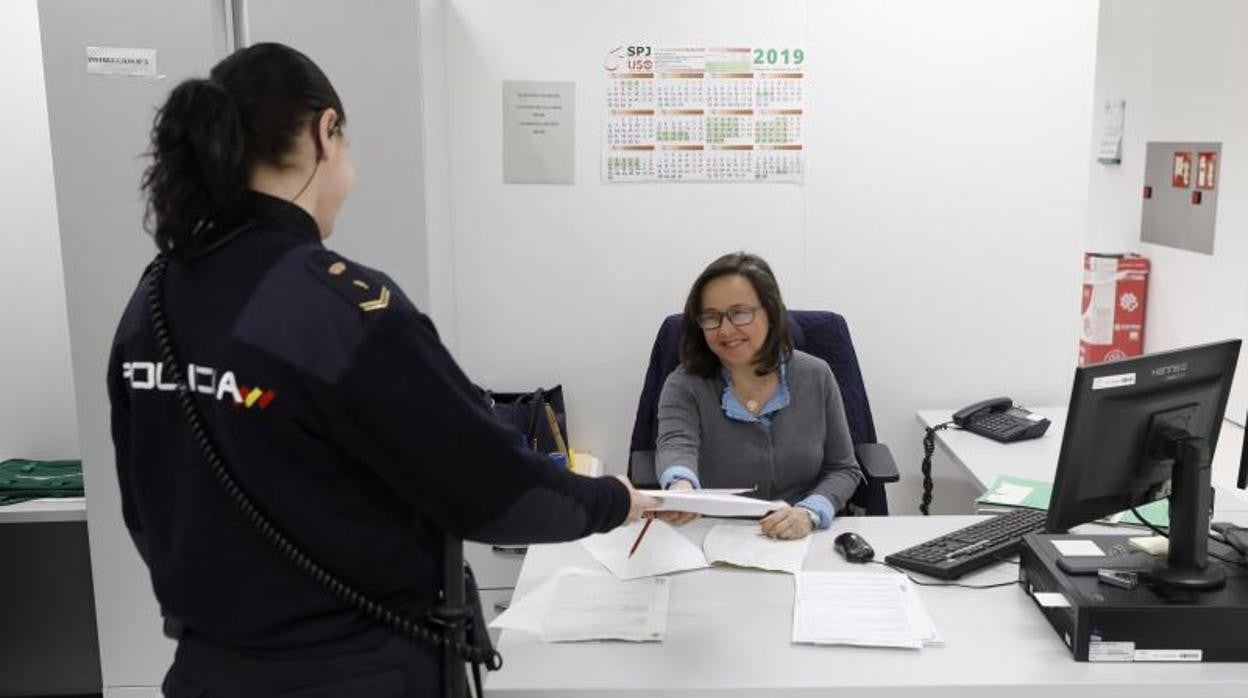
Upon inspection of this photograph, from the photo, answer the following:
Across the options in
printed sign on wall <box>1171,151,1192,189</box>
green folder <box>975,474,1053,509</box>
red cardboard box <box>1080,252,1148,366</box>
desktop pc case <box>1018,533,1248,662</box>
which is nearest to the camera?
desktop pc case <box>1018,533,1248,662</box>

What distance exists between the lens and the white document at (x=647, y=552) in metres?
2.11

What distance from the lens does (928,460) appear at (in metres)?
3.29

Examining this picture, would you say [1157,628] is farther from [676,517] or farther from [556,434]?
[556,434]

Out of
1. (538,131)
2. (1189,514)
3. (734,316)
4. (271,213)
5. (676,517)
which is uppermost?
(538,131)

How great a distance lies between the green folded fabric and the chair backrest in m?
1.53

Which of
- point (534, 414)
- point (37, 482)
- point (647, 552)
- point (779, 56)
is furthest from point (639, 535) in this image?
point (37, 482)

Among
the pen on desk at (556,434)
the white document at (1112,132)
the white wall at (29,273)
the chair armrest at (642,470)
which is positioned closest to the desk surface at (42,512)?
the white wall at (29,273)

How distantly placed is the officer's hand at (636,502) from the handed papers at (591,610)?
229mm

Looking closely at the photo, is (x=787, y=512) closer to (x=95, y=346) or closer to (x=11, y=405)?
(x=95, y=346)

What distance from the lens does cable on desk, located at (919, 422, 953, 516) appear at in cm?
323

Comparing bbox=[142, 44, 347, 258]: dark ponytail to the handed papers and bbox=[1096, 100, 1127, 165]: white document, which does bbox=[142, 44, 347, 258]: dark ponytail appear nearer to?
the handed papers

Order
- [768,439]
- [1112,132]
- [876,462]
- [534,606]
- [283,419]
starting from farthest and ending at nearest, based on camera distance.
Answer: [1112,132] → [876,462] → [768,439] → [534,606] → [283,419]

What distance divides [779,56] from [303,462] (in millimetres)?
2382

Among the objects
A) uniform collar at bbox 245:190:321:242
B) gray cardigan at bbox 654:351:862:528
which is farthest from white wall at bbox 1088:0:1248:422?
uniform collar at bbox 245:190:321:242
